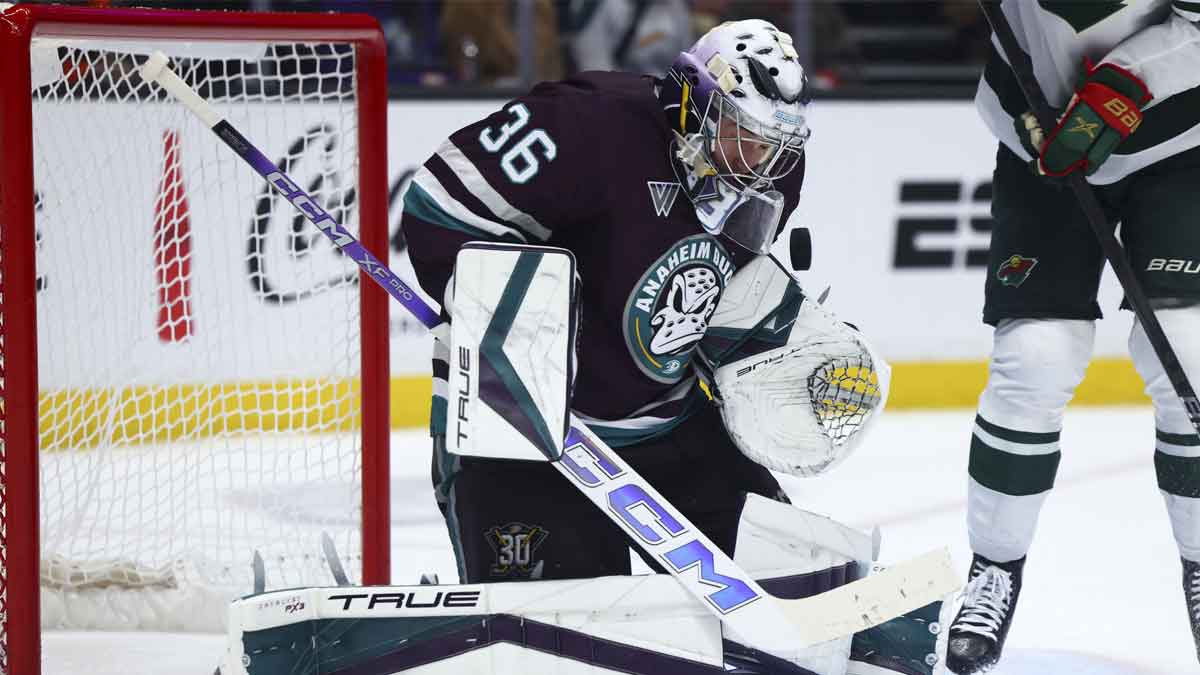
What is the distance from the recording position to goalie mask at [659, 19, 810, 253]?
69.6 inches

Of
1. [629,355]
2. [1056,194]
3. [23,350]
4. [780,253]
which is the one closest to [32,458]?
[23,350]

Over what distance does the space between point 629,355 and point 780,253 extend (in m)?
1.46

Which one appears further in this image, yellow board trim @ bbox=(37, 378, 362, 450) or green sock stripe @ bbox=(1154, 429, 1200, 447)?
yellow board trim @ bbox=(37, 378, 362, 450)

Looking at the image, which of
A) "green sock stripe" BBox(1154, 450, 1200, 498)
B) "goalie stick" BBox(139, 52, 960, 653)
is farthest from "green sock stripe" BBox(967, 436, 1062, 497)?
"goalie stick" BBox(139, 52, 960, 653)

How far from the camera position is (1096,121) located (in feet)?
6.54

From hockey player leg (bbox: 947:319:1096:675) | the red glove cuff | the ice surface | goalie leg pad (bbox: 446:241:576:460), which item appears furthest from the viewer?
the ice surface

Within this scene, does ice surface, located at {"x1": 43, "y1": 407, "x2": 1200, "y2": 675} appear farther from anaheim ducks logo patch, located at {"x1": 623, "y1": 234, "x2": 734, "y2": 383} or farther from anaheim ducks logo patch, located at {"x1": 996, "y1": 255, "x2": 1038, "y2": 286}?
anaheim ducks logo patch, located at {"x1": 623, "y1": 234, "x2": 734, "y2": 383}

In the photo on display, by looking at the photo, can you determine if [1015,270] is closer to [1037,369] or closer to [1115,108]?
[1037,369]

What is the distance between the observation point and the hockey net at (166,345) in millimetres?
2135

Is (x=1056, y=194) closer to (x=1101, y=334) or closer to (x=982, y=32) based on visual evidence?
(x=1101, y=334)

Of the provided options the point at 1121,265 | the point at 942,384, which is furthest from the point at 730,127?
the point at 942,384

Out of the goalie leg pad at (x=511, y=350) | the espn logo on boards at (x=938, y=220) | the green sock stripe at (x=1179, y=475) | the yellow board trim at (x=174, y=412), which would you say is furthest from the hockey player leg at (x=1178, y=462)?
the espn logo on boards at (x=938, y=220)

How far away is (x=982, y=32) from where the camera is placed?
4.78 m

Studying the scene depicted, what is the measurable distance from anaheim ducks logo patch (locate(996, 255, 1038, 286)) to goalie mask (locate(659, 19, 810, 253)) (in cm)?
44
